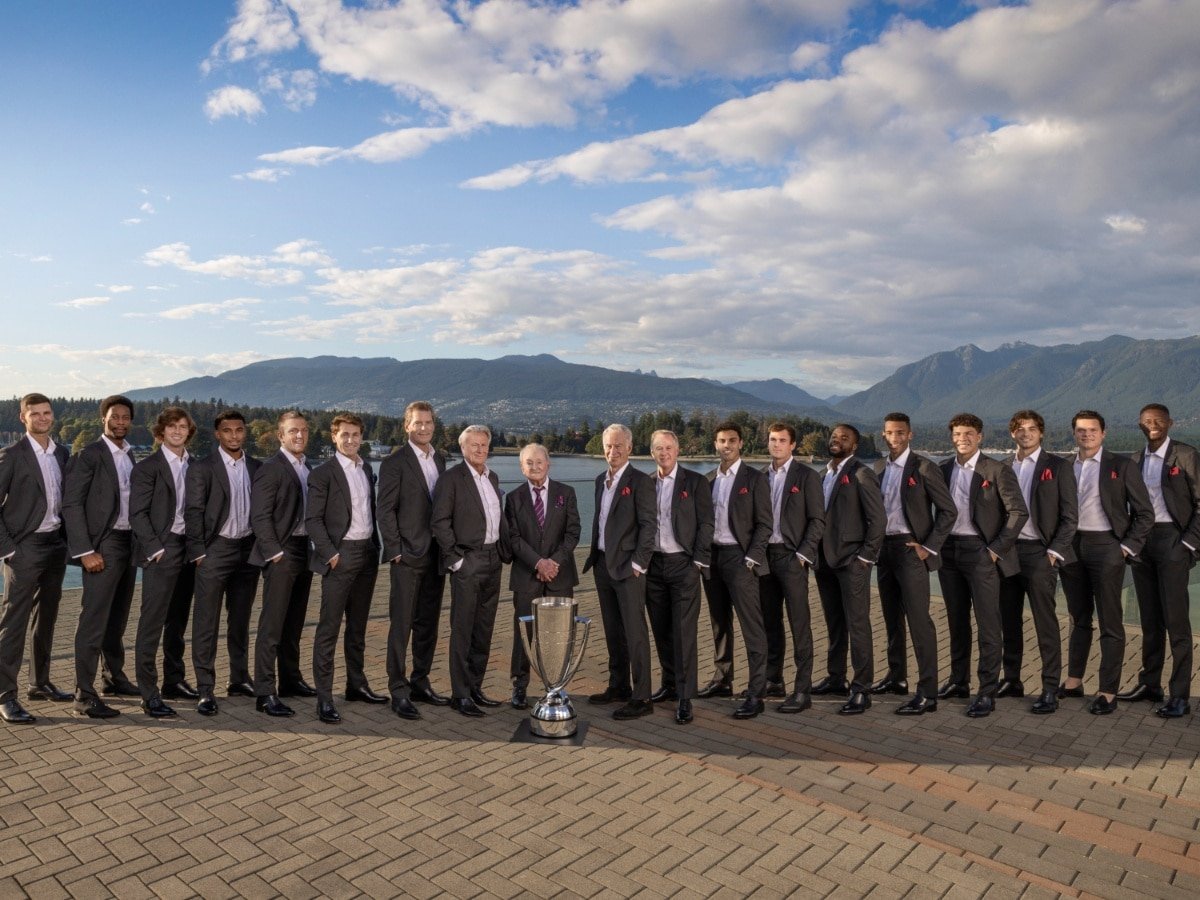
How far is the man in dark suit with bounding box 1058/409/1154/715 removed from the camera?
6.14 metres

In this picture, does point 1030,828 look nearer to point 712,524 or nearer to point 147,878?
point 712,524

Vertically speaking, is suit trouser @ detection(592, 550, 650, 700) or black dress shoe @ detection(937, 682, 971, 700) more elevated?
suit trouser @ detection(592, 550, 650, 700)

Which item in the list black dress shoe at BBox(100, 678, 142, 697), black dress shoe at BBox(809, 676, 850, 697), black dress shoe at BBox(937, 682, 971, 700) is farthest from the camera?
black dress shoe at BBox(809, 676, 850, 697)

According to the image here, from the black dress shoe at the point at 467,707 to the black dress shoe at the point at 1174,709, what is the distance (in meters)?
4.84

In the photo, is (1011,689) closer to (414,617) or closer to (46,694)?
(414,617)

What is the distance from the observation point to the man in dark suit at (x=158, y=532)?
5.72 meters

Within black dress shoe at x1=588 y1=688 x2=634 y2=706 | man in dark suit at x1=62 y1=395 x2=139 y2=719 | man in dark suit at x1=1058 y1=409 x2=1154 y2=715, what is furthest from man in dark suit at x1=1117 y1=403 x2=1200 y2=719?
man in dark suit at x1=62 y1=395 x2=139 y2=719

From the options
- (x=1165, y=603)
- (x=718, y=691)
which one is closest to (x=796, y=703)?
(x=718, y=691)

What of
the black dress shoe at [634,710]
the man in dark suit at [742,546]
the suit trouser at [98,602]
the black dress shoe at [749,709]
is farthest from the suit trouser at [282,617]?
the black dress shoe at [749,709]

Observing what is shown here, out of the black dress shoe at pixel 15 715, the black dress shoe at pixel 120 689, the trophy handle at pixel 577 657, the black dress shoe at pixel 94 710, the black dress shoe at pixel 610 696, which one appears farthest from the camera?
the black dress shoe at pixel 610 696

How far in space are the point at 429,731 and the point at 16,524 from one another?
3.12 meters

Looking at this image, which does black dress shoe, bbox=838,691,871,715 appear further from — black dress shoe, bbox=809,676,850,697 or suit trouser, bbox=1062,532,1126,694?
suit trouser, bbox=1062,532,1126,694

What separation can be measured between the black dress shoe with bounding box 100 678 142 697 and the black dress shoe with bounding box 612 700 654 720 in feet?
11.5

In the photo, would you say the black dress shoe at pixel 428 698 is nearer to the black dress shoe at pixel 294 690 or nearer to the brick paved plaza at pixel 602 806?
the brick paved plaza at pixel 602 806
